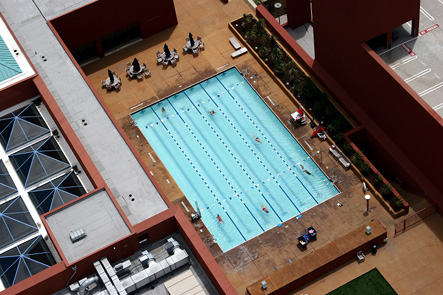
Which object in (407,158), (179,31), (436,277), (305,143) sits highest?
(179,31)

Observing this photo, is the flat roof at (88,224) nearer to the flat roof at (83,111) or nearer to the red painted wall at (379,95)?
the flat roof at (83,111)

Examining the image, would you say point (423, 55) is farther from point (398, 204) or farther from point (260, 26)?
Result: point (260, 26)

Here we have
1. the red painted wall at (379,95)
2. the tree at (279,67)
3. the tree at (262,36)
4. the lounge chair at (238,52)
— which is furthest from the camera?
the tree at (262,36)

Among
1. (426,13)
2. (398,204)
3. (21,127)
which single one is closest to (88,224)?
(21,127)

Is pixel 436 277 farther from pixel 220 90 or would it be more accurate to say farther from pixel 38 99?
pixel 38 99

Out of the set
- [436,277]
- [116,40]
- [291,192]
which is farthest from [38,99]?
[436,277]

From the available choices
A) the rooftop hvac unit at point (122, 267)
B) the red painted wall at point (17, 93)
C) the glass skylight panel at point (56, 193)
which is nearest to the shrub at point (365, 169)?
the rooftop hvac unit at point (122, 267)

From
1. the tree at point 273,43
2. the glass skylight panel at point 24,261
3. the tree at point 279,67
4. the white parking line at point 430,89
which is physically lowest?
the white parking line at point 430,89
